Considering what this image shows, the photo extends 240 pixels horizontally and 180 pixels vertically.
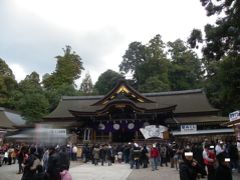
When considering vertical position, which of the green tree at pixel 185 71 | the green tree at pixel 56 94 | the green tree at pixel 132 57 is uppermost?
the green tree at pixel 132 57

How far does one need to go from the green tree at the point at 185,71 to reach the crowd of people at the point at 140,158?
40354mm

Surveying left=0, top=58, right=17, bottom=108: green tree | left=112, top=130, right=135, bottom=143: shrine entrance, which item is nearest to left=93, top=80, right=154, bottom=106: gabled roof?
left=112, top=130, right=135, bottom=143: shrine entrance

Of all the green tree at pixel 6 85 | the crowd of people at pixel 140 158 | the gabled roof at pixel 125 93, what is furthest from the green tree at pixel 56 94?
the crowd of people at pixel 140 158

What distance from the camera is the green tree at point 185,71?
6425 cm

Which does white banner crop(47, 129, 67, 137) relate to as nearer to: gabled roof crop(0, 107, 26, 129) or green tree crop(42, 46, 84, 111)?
gabled roof crop(0, 107, 26, 129)

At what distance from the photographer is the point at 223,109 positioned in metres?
44.0

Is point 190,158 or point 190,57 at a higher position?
point 190,57

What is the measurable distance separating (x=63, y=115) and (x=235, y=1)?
25487 mm

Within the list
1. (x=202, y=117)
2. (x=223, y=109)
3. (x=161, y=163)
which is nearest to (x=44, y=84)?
(x=223, y=109)

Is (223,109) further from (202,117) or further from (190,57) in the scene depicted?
(190,57)

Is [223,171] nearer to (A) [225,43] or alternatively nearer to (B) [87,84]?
(A) [225,43]

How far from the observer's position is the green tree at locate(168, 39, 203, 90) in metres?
64.2

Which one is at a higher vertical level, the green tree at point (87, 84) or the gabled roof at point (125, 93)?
the green tree at point (87, 84)

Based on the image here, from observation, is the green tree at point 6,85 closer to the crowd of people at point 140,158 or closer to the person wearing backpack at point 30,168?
the crowd of people at point 140,158
